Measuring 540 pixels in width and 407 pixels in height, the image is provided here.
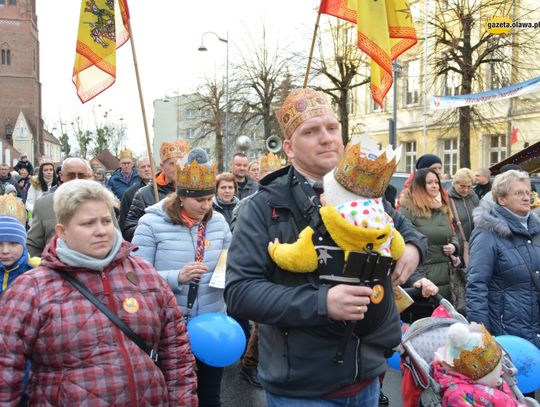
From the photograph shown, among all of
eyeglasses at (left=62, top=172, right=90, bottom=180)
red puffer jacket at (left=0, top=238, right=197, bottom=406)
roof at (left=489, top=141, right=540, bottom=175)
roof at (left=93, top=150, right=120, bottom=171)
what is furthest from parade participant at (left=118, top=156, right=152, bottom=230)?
roof at (left=93, top=150, right=120, bottom=171)

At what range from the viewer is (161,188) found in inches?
235

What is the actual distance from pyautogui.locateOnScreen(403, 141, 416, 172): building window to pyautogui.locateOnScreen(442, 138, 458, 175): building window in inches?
100.0

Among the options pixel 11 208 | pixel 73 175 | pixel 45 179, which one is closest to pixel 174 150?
pixel 73 175

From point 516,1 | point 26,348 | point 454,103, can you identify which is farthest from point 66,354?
point 516,1

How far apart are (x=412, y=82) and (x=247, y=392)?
29.4 m

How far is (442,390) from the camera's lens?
10.9ft

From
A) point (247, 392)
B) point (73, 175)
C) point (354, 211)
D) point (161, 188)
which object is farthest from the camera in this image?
point (161, 188)

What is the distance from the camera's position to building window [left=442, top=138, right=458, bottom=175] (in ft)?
101

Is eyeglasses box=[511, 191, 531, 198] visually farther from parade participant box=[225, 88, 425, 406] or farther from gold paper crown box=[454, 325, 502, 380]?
parade participant box=[225, 88, 425, 406]

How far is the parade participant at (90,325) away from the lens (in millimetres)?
2447

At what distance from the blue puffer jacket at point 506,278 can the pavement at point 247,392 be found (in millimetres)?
1558

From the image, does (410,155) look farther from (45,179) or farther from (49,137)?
(49,137)

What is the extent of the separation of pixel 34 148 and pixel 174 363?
78.8 meters

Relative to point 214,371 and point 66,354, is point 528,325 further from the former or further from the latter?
point 66,354
